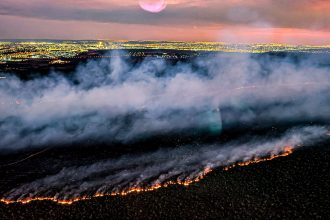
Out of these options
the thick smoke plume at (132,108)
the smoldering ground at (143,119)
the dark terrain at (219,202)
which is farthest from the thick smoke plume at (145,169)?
the thick smoke plume at (132,108)

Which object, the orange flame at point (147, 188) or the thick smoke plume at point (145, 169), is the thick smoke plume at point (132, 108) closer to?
the thick smoke plume at point (145, 169)

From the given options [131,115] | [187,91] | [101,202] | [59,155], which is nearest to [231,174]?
[101,202]

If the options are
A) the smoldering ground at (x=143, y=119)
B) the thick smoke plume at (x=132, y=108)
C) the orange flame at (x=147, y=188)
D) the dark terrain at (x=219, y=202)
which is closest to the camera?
the dark terrain at (x=219, y=202)

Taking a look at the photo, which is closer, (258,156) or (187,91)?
(258,156)

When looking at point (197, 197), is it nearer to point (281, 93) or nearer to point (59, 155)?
point (59, 155)

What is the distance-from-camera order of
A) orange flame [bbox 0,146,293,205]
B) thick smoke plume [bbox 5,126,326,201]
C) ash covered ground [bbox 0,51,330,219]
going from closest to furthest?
ash covered ground [bbox 0,51,330,219] → orange flame [bbox 0,146,293,205] → thick smoke plume [bbox 5,126,326,201]

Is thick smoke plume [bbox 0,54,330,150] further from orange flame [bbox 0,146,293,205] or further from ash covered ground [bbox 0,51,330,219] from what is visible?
orange flame [bbox 0,146,293,205]

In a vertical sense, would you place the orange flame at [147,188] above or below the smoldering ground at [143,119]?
below

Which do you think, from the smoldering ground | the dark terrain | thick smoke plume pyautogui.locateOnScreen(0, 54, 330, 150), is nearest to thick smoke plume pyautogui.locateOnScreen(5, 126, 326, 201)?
the smoldering ground
